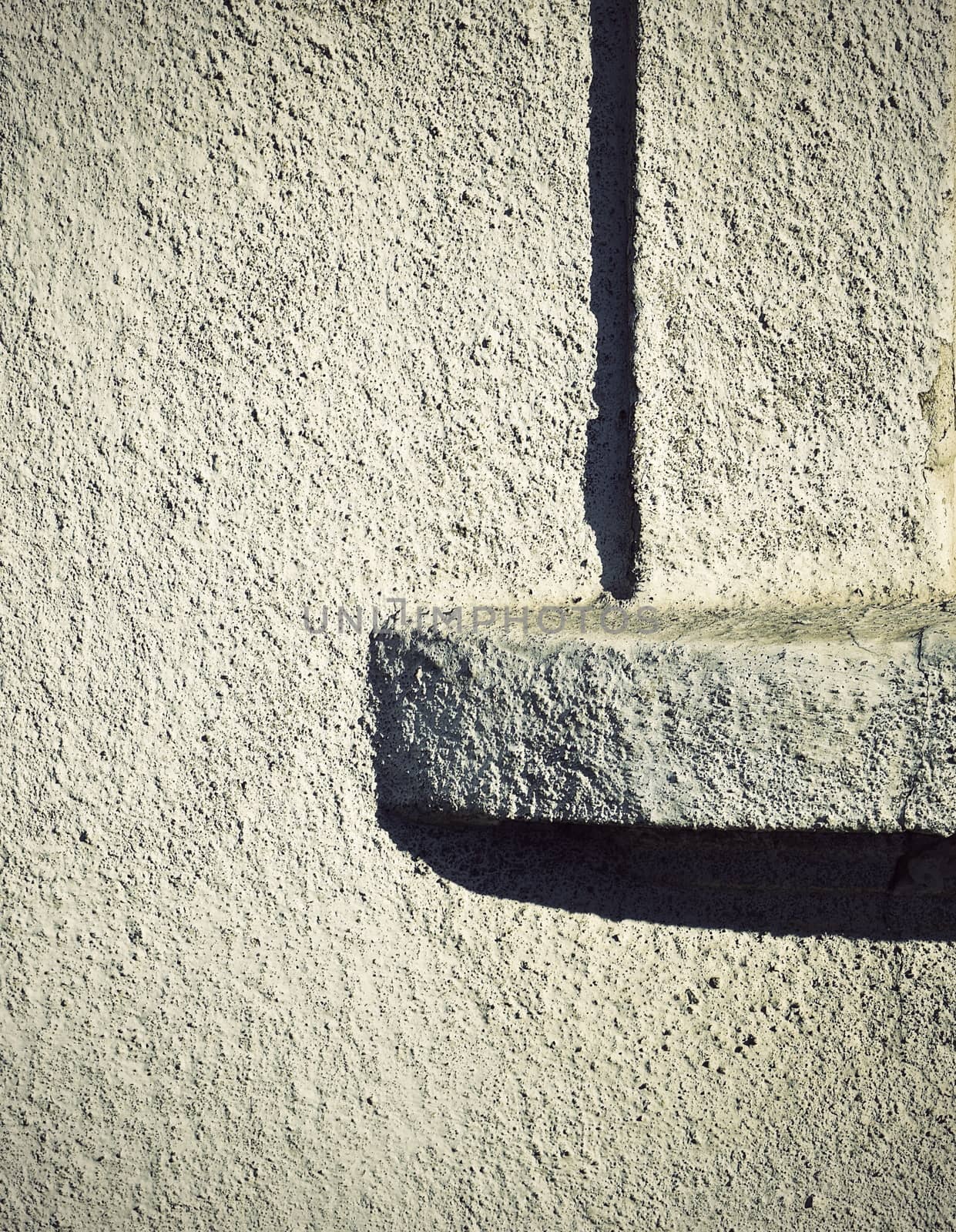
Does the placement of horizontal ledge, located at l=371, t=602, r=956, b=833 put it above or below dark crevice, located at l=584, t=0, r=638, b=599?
below

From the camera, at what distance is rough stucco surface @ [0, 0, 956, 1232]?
75 cm

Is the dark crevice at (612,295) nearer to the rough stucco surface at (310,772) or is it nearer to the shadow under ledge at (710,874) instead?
the rough stucco surface at (310,772)

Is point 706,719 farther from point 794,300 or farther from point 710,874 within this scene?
point 794,300

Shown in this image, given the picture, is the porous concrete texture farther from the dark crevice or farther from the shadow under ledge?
the shadow under ledge

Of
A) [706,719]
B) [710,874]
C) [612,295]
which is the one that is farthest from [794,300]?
[710,874]

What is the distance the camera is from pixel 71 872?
0.78 m

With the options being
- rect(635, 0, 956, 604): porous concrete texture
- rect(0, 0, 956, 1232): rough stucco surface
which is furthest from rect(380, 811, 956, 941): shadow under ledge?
rect(635, 0, 956, 604): porous concrete texture

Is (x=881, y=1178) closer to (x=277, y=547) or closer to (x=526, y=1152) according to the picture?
(x=526, y=1152)

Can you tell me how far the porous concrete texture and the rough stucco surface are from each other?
8cm

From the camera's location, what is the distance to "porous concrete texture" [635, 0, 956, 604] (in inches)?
27.8

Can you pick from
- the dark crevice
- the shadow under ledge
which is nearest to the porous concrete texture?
the dark crevice

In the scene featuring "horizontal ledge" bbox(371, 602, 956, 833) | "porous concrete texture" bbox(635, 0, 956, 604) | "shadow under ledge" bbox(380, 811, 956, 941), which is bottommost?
"shadow under ledge" bbox(380, 811, 956, 941)

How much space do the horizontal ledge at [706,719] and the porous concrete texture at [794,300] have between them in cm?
6

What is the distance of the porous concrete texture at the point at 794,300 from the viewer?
0.71 metres
